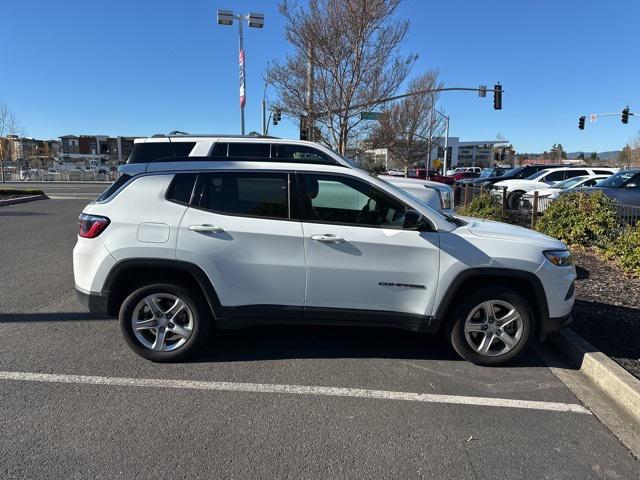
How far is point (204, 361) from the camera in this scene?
4152 mm

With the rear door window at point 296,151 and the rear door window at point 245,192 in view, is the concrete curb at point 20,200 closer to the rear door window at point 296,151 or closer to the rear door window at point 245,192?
the rear door window at point 296,151

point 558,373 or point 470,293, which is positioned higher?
point 470,293

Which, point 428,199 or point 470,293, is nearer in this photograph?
point 470,293

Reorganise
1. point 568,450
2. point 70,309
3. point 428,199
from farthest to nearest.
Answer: point 428,199 → point 70,309 → point 568,450

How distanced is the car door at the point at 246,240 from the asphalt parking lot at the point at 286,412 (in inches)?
27.8

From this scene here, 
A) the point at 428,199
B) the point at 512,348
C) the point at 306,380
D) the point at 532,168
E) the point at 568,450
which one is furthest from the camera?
the point at 532,168

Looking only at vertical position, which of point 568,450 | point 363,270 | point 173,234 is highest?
point 173,234

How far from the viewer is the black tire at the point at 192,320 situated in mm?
3977

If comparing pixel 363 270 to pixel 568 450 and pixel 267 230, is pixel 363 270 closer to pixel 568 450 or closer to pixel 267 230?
pixel 267 230

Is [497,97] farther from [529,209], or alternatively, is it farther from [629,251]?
[629,251]

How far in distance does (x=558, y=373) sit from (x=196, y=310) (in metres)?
3.17

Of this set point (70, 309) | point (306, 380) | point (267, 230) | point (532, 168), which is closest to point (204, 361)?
point (306, 380)

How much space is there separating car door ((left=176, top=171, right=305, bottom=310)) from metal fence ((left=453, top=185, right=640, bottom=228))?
5.95 metres

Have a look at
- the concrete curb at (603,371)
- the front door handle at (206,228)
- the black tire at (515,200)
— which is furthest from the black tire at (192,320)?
the black tire at (515,200)
